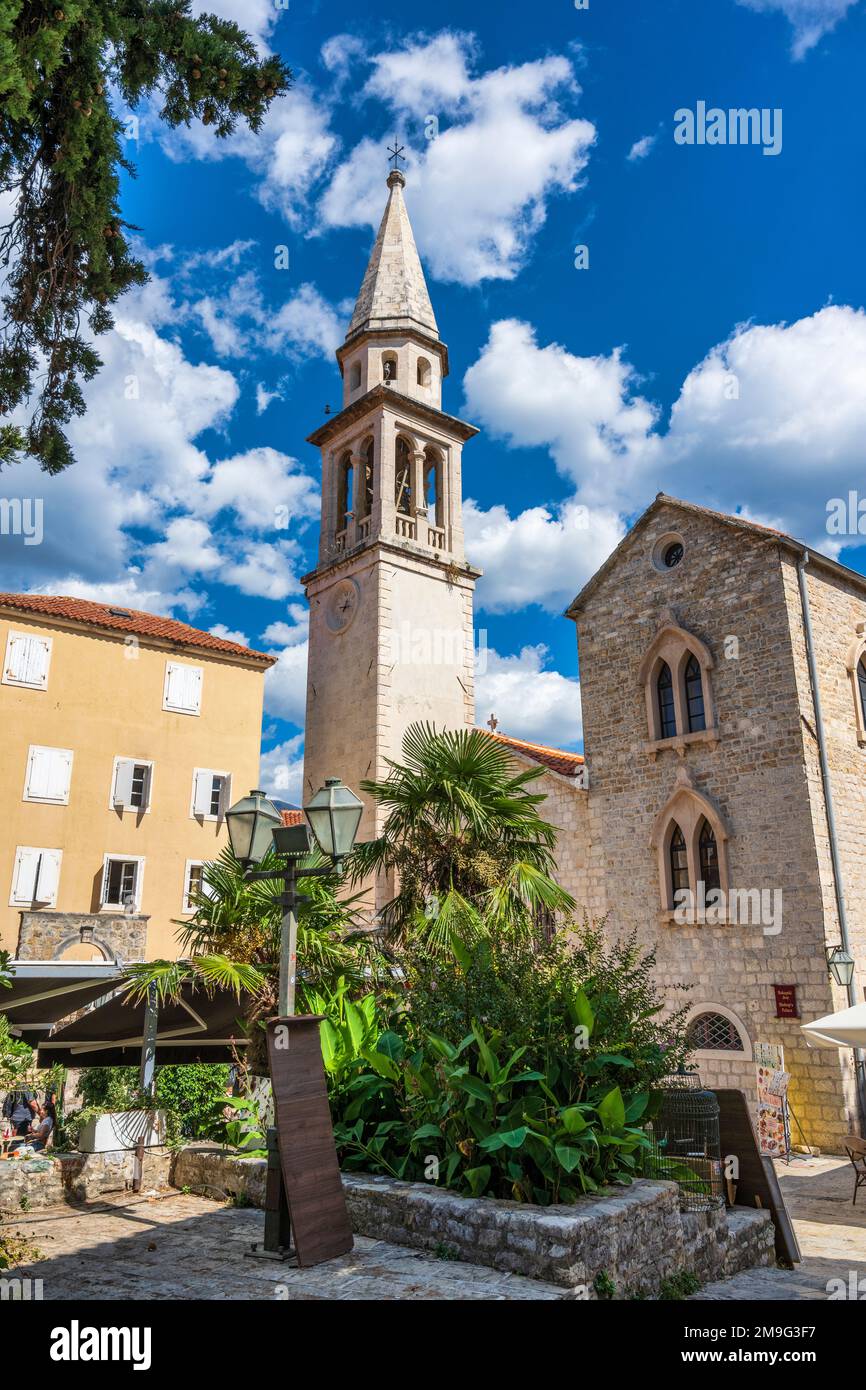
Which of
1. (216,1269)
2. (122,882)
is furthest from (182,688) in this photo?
(216,1269)

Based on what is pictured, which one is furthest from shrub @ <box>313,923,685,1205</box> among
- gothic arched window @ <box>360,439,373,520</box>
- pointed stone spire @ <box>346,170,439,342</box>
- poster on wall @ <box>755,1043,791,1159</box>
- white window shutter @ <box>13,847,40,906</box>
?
pointed stone spire @ <box>346,170,439,342</box>

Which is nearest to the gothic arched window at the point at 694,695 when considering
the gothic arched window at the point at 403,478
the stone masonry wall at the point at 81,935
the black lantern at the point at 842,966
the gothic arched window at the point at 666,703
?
the gothic arched window at the point at 666,703

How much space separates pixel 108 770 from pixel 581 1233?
20147 millimetres

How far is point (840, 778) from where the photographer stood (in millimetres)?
17297

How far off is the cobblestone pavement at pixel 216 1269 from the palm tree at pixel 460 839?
526cm

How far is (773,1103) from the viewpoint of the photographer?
15.4m

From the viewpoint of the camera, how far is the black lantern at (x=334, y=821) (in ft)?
24.6

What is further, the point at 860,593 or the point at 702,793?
the point at 860,593

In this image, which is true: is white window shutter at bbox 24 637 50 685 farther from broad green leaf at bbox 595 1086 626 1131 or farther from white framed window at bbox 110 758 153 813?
broad green leaf at bbox 595 1086 626 1131

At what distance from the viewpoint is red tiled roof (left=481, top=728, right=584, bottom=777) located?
74.3 ft

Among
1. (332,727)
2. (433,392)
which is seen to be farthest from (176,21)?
(433,392)
